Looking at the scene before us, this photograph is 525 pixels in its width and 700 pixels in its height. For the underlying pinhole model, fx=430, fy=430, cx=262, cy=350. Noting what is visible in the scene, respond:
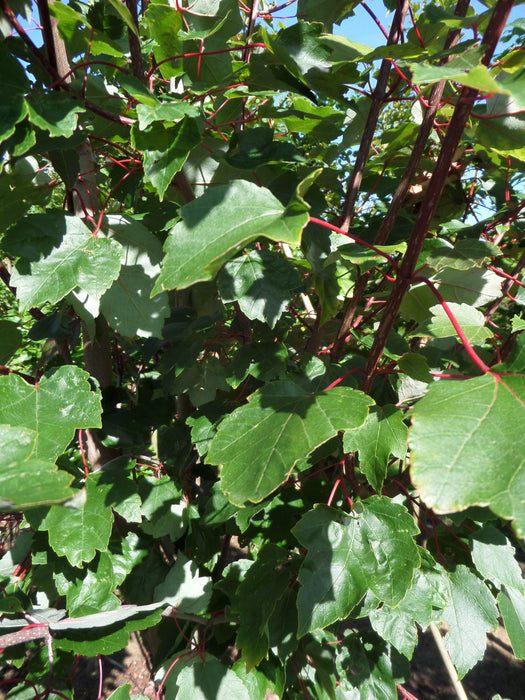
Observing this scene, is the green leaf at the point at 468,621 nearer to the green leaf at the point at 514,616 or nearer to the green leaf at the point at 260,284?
the green leaf at the point at 514,616

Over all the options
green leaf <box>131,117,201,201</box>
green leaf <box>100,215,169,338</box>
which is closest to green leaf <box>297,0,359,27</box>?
green leaf <box>131,117,201,201</box>

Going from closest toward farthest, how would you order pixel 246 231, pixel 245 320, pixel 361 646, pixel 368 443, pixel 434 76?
pixel 434 76 → pixel 246 231 → pixel 368 443 → pixel 245 320 → pixel 361 646

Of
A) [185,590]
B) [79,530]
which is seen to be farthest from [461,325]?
[185,590]

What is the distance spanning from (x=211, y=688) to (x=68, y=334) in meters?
0.87

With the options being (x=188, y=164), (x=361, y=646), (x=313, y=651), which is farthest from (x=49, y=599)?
(x=188, y=164)

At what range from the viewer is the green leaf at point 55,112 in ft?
1.90

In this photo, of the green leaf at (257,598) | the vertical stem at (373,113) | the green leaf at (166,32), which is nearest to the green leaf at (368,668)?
the green leaf at (257,598)

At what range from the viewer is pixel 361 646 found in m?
1.14

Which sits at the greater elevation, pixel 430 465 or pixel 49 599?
pixel 430 465

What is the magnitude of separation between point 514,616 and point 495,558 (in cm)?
19

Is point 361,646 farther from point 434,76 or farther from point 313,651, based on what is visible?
point 434,76

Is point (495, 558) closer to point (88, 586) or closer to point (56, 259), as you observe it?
point (88, 586)

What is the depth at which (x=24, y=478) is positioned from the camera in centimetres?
45

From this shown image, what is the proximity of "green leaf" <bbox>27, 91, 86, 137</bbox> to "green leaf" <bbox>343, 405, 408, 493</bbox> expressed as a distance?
0.61 metres
